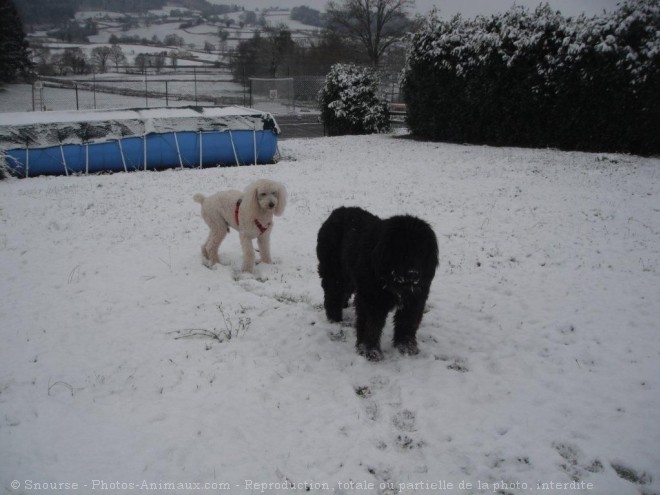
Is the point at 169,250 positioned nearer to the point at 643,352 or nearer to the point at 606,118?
the point at 643,352

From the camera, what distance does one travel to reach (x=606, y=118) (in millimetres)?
13312

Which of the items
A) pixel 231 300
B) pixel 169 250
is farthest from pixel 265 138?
pixel 231 300

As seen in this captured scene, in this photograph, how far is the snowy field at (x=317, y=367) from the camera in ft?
9.41

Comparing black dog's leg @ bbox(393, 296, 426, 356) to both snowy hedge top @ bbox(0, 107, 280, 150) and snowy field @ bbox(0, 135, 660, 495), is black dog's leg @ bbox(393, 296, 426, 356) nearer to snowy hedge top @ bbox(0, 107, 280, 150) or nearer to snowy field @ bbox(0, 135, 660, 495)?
snowy field @ bbox(0, 135, 660, 495)

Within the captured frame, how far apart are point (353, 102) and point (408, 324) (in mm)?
Result: 18513

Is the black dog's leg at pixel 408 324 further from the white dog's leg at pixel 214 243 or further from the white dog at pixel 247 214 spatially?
the white dog's leg at pixel 214 243

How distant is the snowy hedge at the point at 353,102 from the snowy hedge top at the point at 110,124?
21.2 feet

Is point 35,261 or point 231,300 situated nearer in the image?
point 231,300

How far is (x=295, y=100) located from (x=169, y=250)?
3235 centimetres

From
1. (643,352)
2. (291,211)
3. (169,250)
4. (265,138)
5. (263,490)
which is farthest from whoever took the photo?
(265,138)

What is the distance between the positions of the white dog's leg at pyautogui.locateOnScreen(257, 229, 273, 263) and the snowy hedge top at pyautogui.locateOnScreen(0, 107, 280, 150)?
9.26 metres

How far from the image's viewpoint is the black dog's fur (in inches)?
142

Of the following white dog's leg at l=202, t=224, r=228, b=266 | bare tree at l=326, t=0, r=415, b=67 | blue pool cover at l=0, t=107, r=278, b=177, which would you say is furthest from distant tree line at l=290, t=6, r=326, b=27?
white dog's leg at l=202, t=224, r=228, b=266

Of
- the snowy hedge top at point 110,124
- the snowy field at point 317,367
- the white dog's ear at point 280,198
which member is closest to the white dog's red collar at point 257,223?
the white dog's ear at point 280,198
